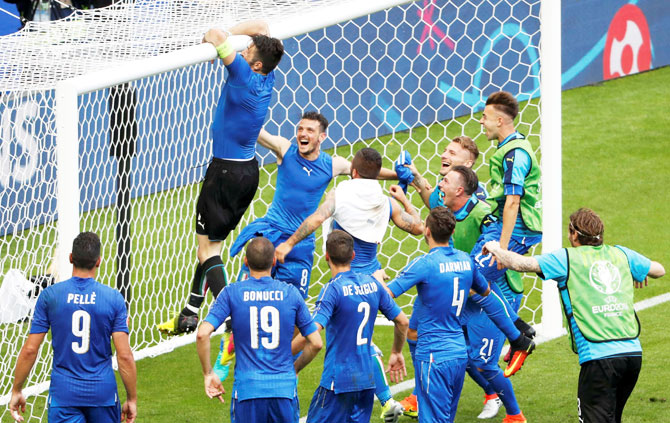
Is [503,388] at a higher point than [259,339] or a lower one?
lower

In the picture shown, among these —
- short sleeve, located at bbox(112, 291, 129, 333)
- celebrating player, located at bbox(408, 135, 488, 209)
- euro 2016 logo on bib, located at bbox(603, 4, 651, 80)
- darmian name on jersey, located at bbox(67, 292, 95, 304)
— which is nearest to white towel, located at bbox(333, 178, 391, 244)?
celebrating player, located at bbox(408, 135, 488, 209)

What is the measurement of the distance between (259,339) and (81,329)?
0.92 meters

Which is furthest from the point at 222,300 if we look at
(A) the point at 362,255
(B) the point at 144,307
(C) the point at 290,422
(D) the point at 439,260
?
(B) the point at 144,307

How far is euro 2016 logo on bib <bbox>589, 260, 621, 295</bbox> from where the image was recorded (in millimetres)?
6133

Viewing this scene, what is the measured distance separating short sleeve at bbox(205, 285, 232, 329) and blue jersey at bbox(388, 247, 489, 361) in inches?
39.5

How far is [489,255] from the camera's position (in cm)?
747

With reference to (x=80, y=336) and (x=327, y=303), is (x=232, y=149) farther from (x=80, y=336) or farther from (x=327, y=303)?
(x=80, y=336)

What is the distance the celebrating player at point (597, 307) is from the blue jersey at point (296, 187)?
212 cm

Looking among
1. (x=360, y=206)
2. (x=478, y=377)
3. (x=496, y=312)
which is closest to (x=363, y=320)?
(x=496, y=312)

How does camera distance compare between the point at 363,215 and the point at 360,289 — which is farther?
the point at 363,215

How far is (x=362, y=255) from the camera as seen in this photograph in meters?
7.55

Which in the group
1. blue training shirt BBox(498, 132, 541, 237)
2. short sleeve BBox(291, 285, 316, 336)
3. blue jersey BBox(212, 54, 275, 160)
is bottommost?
short sleeve BBox(291, 285, 316, 336)

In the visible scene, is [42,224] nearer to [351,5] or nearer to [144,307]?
[144,307]

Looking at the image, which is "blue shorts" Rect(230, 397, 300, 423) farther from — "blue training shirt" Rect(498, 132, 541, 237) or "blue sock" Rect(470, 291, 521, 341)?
"blue training shirt" Rect(498, 132, 541, 237)
